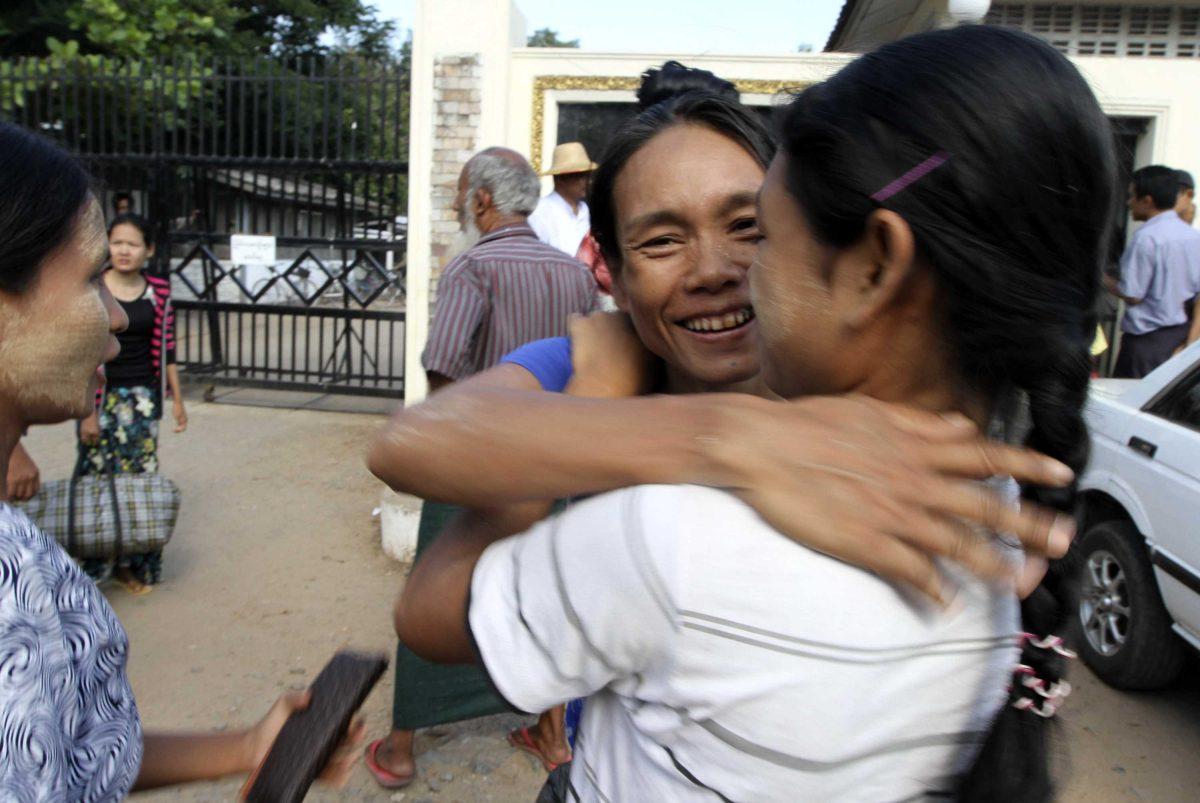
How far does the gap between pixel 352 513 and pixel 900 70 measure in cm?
587

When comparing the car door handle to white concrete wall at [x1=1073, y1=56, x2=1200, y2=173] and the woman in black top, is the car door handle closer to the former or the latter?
white concrete wall at [x1=1073, y1=56, x2=1200, y2=173]

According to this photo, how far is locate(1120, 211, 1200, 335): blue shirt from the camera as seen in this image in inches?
257

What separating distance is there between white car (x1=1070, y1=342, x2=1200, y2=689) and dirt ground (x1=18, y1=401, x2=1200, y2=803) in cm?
26

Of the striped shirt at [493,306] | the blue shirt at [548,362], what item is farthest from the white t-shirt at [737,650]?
the striped shirt at [493,306]

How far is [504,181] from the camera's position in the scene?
13.1ft

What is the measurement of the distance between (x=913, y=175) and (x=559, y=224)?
5282 millimetres

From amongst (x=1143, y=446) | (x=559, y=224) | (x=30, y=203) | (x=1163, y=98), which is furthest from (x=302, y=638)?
(x=1163, y=98)

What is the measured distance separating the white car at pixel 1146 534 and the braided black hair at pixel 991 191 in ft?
10.8

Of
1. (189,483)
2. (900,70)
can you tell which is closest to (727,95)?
(900,70)

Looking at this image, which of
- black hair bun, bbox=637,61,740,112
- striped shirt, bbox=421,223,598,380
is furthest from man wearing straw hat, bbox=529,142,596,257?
black hair bun, bbox=637,61,740,112

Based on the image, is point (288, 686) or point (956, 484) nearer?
point (956, 484)

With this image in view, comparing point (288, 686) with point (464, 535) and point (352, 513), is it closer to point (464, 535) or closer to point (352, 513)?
point (352, 513)

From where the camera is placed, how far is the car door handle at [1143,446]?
13.3ft

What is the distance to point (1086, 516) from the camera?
185 inches
